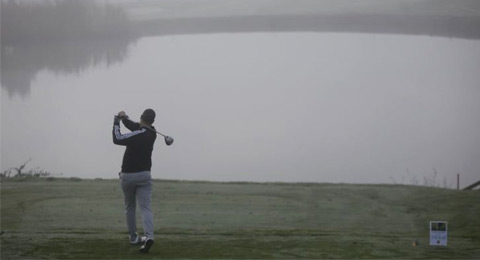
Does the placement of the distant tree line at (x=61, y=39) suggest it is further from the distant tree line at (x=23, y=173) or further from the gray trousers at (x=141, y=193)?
the gray trousers at (x=141, y=193)

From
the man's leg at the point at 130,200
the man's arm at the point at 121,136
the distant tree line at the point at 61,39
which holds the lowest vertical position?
the man's leg at the point at 130,200

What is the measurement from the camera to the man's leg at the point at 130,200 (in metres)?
7.54

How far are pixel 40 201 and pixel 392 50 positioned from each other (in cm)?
400

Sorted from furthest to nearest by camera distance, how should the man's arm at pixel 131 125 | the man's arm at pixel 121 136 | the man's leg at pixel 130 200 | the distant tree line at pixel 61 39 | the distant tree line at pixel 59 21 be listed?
the distant tree line at pixel 59 21, the distant tree line at pixel 61 39, the man's arm at pixel 131 125, the man's leg at pixel 130 200, the man's arm at pixel 121 136

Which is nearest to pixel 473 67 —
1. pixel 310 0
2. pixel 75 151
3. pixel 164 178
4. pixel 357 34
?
pixel 357 34

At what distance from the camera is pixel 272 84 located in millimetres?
9773

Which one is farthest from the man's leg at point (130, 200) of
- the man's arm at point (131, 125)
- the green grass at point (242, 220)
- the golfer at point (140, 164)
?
the man's arm at point (131, 125)

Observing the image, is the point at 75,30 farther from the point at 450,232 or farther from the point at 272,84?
the point at 450,232

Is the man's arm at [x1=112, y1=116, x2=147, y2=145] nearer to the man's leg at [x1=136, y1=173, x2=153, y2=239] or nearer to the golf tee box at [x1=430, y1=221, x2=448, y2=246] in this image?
the man's leg at [x1=136, y1=173, x2=153, y2=239]

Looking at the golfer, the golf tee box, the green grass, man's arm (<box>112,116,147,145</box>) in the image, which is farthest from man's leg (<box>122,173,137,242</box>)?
the golf tee box

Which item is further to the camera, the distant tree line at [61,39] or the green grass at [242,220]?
the distant tree line at [61,39]

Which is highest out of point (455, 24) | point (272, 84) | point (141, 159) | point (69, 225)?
point (455, 24)

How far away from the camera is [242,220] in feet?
29.0

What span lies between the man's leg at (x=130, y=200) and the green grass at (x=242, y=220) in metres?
0.16
